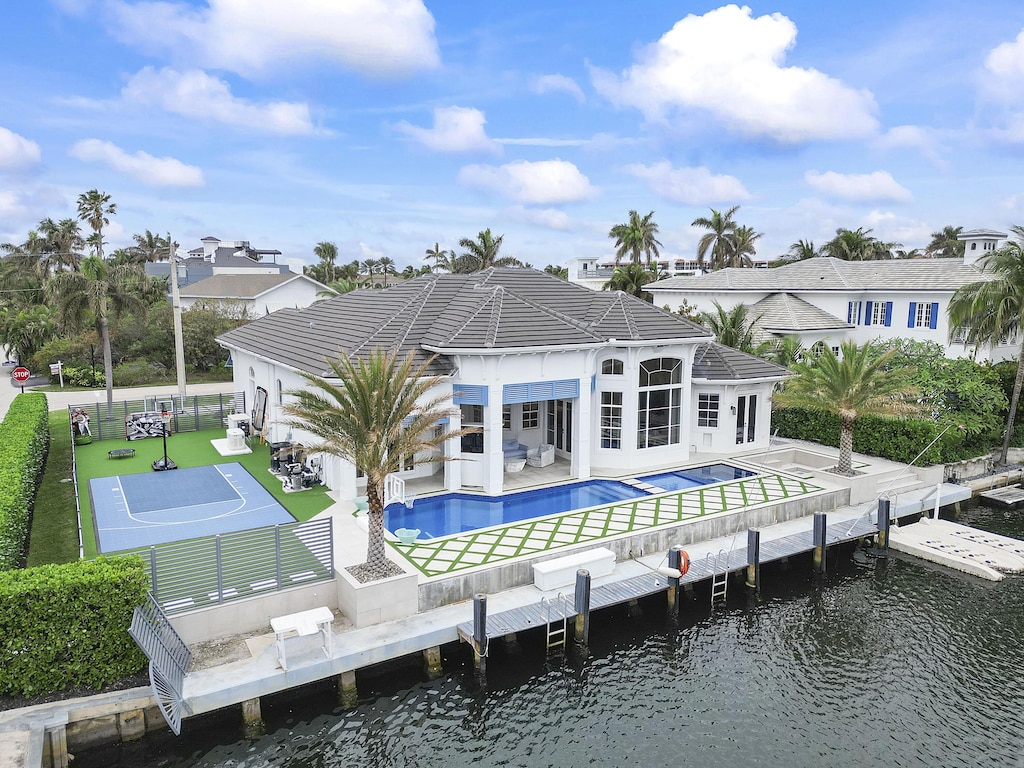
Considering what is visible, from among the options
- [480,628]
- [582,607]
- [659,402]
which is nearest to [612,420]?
[659,402]

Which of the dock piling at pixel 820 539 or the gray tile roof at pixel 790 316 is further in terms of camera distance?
the gray tile roof at pixel 790 316

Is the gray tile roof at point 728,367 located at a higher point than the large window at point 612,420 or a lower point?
higher

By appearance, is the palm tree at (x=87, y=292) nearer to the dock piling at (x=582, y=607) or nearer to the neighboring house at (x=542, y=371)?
the neighboring house at (x=542, y=371)

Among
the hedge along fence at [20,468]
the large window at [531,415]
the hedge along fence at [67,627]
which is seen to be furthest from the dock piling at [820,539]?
the hedge along fence at [20,468]

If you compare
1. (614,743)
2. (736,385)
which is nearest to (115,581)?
(614,743)

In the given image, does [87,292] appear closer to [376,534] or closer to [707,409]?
[376,534]

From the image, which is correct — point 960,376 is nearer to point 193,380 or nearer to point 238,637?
point 238,637
